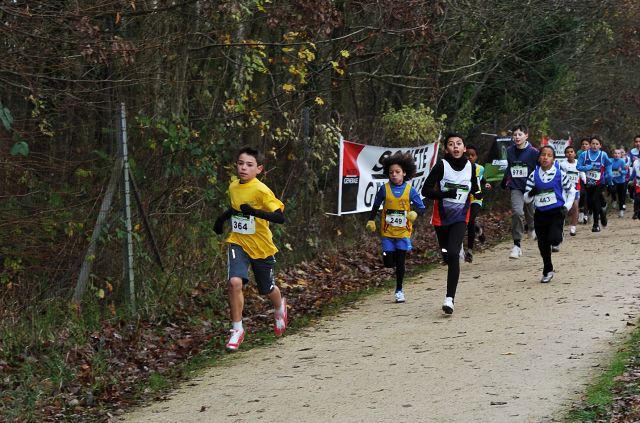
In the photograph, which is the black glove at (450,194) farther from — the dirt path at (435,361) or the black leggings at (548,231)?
the black leggings at (548,231)

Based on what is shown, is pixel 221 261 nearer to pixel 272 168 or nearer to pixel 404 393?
pixel 272 168

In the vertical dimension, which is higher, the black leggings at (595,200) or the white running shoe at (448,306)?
the black leggings at (595,200)

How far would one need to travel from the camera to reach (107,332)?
999 centimetres

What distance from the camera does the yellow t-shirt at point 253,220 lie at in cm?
959

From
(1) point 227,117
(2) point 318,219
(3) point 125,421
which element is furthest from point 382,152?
(3) point 125,421

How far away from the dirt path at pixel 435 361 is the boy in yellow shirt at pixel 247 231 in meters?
0.52

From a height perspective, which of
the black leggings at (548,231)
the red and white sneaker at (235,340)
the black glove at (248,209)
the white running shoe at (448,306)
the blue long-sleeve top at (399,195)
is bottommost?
the red and white sneaker at (235,340)

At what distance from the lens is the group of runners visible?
9.62 meters

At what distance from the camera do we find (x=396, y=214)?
1202 centimetres

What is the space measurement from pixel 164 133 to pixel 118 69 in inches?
51.8

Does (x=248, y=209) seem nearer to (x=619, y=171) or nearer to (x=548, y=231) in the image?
(x=548, y=231)

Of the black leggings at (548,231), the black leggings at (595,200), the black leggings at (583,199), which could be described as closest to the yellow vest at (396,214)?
the black leggings at (548,231)

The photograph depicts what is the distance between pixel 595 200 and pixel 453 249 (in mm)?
9340

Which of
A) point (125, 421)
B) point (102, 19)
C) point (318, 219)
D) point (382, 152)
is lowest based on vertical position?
point (125, 421)
